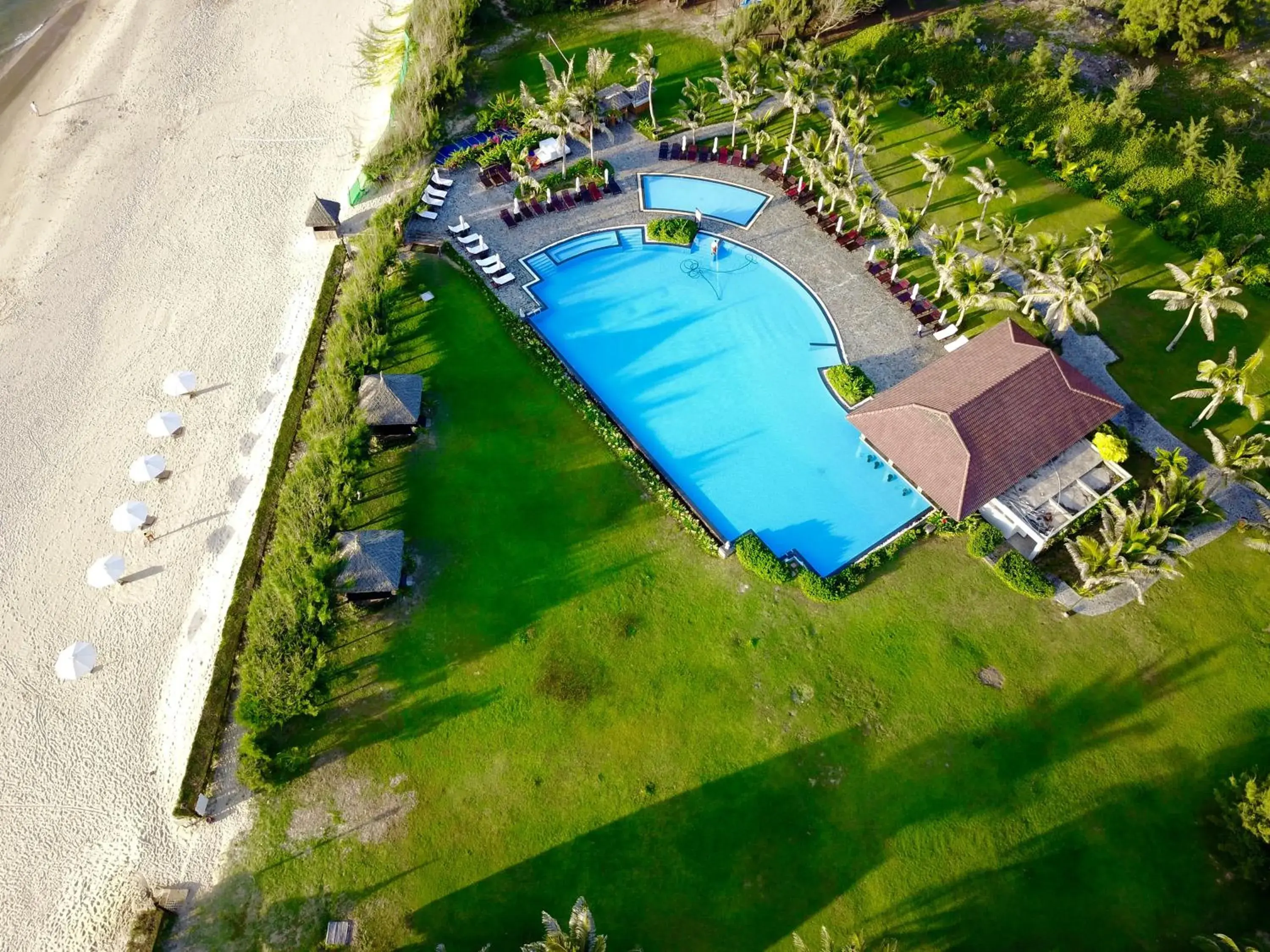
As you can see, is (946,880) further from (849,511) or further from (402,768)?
(402,768)

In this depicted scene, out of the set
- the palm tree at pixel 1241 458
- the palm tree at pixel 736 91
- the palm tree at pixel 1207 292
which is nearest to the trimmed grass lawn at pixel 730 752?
the palm tree at pixel 1241 458

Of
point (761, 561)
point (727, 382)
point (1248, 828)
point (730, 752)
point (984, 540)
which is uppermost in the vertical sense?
point (727, 382)

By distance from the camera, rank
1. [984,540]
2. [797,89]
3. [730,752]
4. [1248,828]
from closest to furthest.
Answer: [1248,828], [730,752], [984,540], [797,89]

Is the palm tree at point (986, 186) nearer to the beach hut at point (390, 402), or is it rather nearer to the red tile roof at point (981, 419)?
the red tile roof at point (981, 419)

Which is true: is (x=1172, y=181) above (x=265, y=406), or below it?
below

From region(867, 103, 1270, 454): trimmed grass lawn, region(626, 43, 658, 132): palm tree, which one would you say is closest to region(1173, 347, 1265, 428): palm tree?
region(867, 103, 1270, 454): trimmed grass lawn

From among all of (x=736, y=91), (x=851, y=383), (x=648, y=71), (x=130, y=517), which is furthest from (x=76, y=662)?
(x=736, y=91)

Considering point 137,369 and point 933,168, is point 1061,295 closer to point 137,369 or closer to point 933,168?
point 933,168

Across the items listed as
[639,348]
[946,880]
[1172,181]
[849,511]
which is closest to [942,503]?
[849,511]
